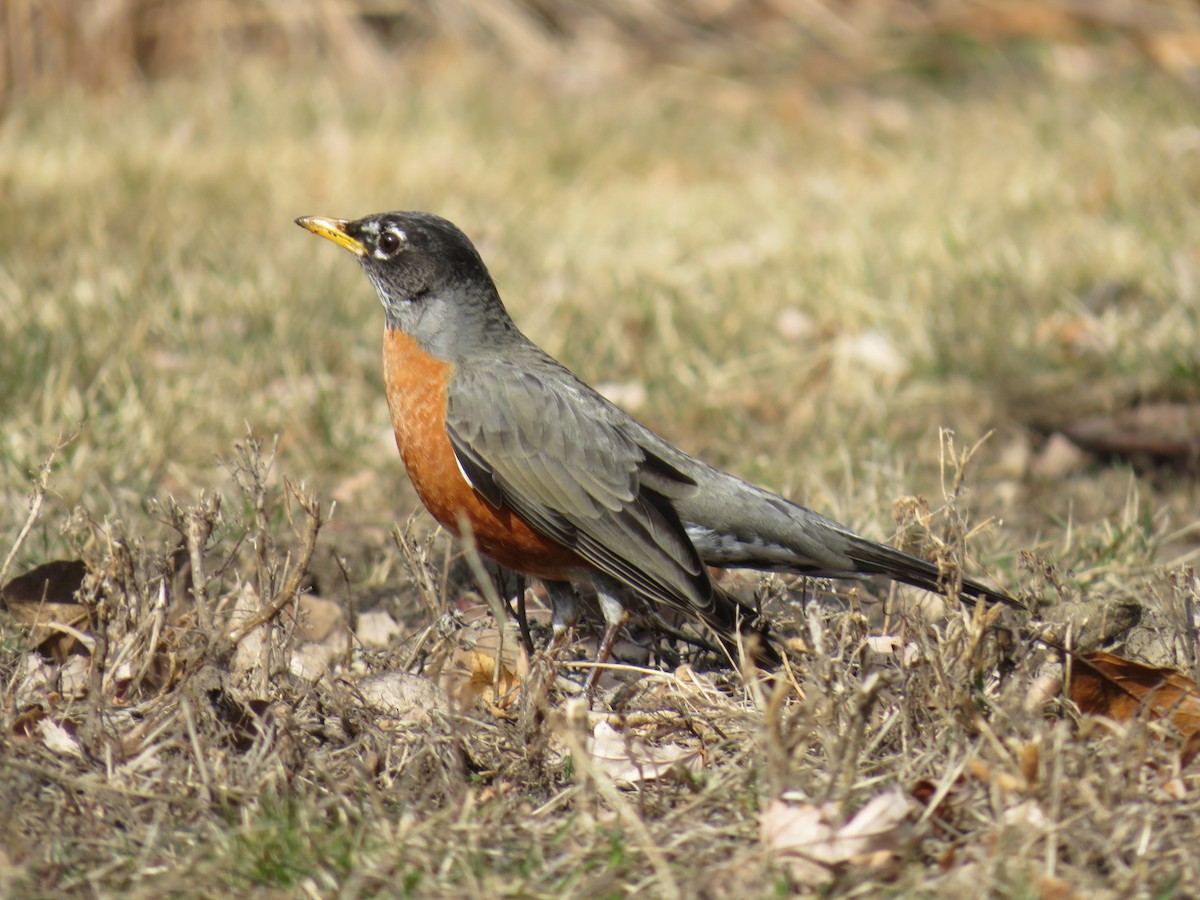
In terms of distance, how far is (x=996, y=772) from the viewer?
2340 mm

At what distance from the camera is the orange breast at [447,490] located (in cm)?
340

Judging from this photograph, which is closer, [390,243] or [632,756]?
[632,756]

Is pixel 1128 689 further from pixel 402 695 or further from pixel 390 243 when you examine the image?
pixel 390 243

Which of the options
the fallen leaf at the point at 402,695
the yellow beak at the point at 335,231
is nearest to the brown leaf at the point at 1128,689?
the fallen leaf at the point at 402,695

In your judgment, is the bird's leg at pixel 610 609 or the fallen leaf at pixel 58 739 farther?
the bird's leg at pixel 610 609

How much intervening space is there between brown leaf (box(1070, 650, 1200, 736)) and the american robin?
35 cm

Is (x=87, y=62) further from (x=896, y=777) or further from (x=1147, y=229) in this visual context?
(x=896, y=777)

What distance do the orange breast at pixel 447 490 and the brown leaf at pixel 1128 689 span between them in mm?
1160

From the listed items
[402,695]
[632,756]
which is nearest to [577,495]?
[402,695]

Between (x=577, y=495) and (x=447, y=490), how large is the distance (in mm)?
309

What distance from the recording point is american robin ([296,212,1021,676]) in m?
3.29

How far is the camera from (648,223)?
7.29m

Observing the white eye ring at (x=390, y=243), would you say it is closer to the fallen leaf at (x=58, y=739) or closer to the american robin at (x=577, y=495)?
the american robin at (x=577, y=495)

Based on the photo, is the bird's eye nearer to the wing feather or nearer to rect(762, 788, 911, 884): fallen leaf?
the wing feather
